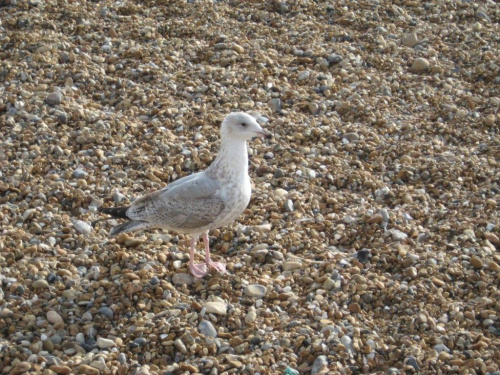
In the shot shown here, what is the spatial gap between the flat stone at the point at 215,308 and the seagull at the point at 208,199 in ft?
1.08

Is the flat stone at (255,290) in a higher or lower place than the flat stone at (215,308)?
higher

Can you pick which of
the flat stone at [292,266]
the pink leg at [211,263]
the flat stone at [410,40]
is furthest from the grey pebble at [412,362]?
the flat stone at [410,40]

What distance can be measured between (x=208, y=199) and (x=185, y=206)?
164mm

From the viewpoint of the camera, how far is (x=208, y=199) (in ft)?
16.9

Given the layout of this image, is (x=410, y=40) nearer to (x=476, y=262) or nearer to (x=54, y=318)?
(x=476, y=262)

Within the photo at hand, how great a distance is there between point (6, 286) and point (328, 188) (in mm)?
2684

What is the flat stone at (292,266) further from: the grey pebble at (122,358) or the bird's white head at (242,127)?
the grey pebble at (122,358)

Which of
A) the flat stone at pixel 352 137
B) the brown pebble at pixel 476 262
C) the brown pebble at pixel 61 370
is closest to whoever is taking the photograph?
the brown pebble at pixel 61 370

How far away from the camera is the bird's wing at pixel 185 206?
16.9ft

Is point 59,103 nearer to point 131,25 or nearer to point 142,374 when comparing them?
point 131,25

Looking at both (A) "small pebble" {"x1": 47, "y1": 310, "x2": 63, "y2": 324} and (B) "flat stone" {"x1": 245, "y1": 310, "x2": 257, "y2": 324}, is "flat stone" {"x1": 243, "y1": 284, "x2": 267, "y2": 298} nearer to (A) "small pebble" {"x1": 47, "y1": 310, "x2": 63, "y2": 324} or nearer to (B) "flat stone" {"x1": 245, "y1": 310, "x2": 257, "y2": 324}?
(B) "flat stone" {"x1": 245, "y1": 310, "x2": 257, "y2": 324}

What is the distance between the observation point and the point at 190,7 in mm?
8789

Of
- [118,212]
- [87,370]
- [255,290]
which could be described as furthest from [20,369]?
[255,290]

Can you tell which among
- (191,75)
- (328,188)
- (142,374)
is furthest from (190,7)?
(142,374)
